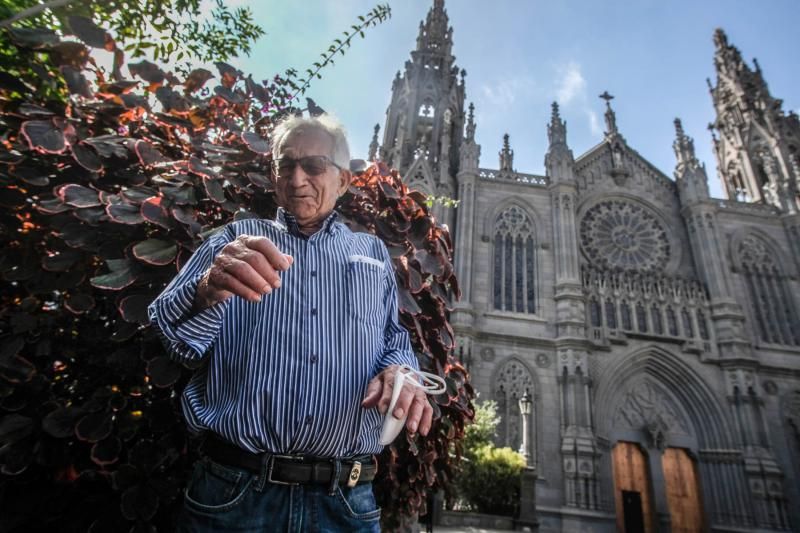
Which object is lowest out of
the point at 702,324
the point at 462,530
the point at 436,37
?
the point at 462,530

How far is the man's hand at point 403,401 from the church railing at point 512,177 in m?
19.0

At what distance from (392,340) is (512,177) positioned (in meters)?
19.3

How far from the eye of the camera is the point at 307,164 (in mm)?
1372

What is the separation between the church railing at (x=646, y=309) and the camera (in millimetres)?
16047

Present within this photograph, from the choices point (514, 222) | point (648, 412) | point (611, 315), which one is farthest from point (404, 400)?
point (514, 222)

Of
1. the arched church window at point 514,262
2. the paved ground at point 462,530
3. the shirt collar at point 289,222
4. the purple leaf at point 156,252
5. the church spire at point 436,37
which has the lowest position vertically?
the paved ground at point 462,530

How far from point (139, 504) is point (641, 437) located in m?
17.6

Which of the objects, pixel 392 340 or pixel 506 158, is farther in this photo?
pixel 506 158

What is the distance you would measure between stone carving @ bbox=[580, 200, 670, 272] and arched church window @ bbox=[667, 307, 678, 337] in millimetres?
2299

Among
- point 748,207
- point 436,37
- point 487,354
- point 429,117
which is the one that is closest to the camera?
point 487,354

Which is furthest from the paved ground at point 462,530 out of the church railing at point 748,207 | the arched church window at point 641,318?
the church railing at point 748,207

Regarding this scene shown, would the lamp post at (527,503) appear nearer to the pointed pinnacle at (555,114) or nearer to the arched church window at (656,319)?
the arched church window at (656,319)

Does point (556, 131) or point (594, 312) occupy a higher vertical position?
point (556, 131)

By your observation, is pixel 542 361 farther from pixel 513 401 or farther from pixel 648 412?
pixel 648 412
